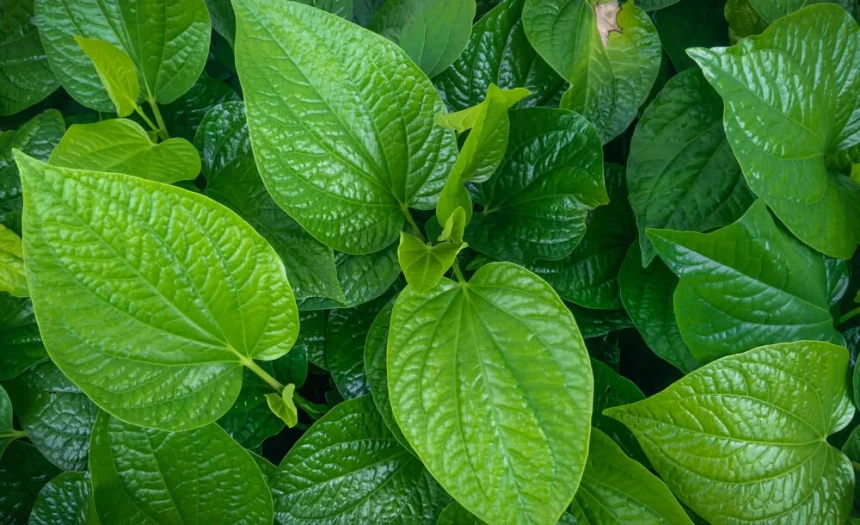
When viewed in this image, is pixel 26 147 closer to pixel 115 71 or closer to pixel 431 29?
pixel 115 71

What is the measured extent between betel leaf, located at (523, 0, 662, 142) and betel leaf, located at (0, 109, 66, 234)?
51cm

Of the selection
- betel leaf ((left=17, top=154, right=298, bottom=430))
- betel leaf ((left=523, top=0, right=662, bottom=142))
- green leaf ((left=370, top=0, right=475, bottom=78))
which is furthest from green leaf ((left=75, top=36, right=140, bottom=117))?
betel leaf ((left=523, top=0, right=662, bottom=142))

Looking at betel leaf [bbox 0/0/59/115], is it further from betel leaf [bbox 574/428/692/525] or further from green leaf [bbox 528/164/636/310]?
betel leaf [bbox 574/428/692/525]

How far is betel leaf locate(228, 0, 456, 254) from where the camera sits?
0.50 meters

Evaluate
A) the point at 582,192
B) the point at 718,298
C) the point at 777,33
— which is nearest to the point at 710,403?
the point at 718,298

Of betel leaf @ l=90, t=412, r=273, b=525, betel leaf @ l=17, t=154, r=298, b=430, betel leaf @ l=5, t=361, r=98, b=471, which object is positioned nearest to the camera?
betel leaf @ l=17, t=154, r=298, b=430

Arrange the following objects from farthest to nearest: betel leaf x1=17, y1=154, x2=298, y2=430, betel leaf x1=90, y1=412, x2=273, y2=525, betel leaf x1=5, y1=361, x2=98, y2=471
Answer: betel leaf x1=5, y1=361, x2=98, y2=471, betel leaf x1=90, y1=412, x2=273, y2=525, betel leaf x1=17, y1=154, x2=298, y2=430

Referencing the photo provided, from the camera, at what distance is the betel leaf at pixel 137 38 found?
0.59 m

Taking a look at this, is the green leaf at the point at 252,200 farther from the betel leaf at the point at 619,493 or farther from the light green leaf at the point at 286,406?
the betel leaf at the point at 619,493

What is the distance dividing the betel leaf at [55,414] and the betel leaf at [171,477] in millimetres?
122

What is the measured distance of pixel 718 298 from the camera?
1.81 feet

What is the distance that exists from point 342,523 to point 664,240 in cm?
38

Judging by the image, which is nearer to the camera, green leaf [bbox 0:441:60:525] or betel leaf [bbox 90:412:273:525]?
betel leaf [bbox 90:412:273:525]

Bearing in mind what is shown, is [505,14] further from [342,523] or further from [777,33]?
[342,523]
